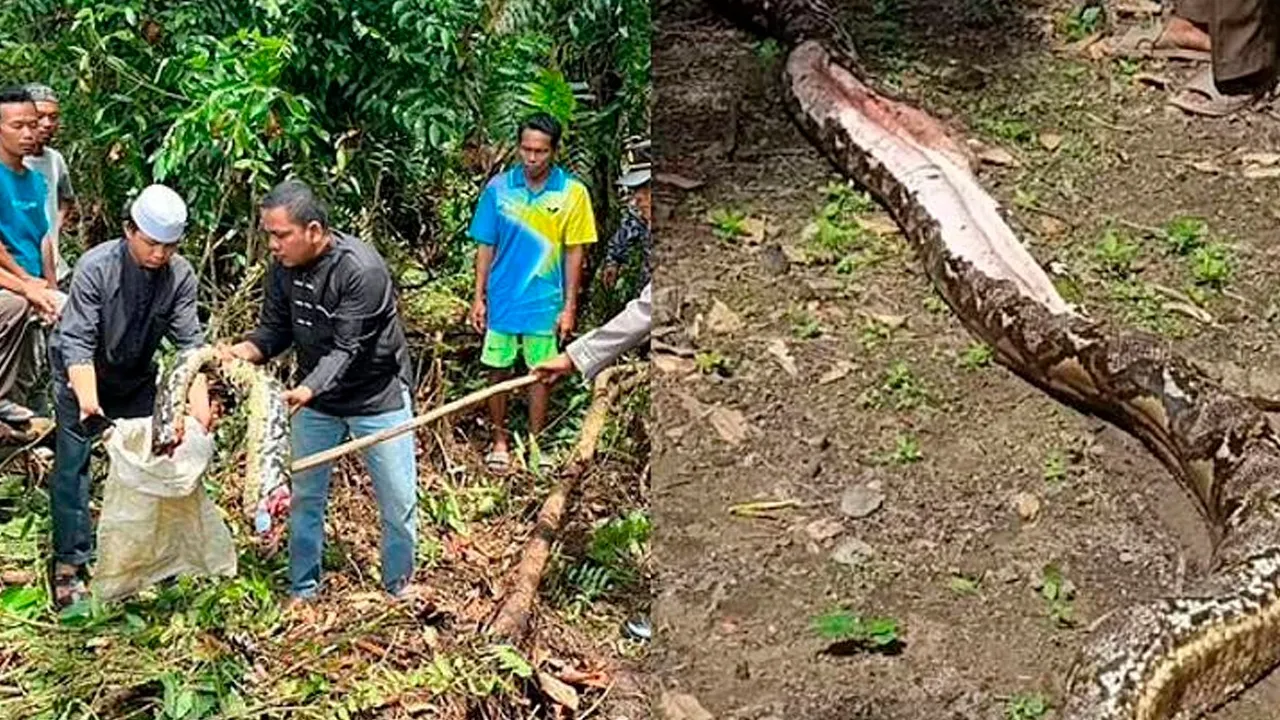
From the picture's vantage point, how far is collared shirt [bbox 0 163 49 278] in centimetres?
457

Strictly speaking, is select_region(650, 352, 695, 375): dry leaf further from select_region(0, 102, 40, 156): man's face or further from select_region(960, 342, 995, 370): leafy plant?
select_region(0, 102, 40, 156): man's face

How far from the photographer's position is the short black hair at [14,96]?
14.4ft

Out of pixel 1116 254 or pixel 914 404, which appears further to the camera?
pixel 1116 254

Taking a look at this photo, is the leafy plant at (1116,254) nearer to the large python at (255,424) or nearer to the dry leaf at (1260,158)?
the dry leaf at (1260,158)

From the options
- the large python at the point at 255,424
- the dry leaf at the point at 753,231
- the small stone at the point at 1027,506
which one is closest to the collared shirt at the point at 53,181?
the large python at the point at 255,424

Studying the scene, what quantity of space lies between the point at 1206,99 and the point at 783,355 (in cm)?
246

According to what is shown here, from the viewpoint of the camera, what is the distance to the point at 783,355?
4379mm

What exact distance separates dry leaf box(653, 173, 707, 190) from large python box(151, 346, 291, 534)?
1917 mm

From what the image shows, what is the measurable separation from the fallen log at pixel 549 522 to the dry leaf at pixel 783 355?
0.37m

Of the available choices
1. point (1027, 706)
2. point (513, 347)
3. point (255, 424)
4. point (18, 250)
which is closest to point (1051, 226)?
point (513, 347)

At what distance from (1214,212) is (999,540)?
2.00 meters

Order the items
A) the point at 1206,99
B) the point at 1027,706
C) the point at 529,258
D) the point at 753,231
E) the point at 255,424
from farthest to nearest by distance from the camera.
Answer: the point at 1206,99
the point at 753,231
the point at 529,258
the point at 255,424
the point at 1027,706

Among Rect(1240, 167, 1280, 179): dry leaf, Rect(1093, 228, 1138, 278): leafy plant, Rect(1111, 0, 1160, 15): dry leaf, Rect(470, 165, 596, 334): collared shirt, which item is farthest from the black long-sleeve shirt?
Rect(1111, 0, 1160, 15): dry leaf

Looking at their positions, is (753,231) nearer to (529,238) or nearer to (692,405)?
(529,238)
